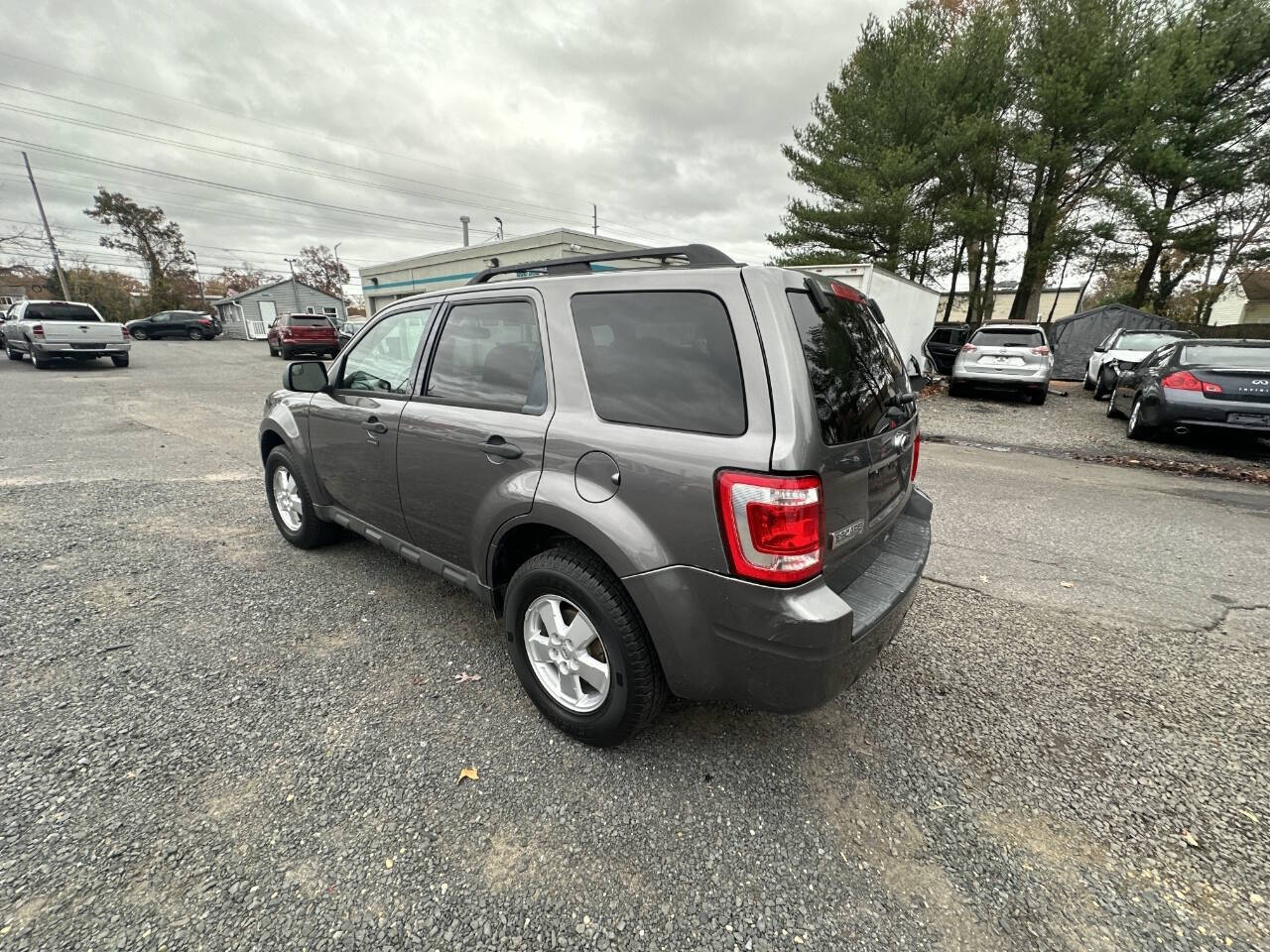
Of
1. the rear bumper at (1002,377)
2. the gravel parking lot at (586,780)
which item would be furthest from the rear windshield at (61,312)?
the rear bumper at (1002,377)


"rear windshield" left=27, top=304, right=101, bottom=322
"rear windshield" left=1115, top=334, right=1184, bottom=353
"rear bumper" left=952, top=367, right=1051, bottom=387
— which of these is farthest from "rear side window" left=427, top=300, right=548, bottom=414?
"rear windshield" left=27, top=304, right=101, bottom=322

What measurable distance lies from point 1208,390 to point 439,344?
8432mm

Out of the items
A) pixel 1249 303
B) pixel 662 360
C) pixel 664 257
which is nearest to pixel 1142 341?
pixel 664 257

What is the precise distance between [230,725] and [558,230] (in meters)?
13.8

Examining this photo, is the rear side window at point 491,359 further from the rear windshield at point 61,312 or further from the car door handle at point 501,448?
the rear windshield at point 61,312

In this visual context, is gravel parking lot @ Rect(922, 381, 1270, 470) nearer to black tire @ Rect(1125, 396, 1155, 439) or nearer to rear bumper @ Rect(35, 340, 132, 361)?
black tire @ Rect(1125, 396, 1155, 439)

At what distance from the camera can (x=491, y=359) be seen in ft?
7.73

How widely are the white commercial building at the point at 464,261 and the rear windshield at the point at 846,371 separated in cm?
777

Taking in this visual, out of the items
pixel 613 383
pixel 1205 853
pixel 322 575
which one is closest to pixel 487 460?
pixel 613 383

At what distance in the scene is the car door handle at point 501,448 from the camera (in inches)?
81.6

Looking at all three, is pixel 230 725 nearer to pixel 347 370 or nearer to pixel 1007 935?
pixel 347 370

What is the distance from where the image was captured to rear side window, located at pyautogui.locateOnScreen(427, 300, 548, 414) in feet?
7.10

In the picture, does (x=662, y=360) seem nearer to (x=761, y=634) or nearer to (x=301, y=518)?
(x=761, y=634)

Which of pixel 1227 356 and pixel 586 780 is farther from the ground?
pixel 1227 356
